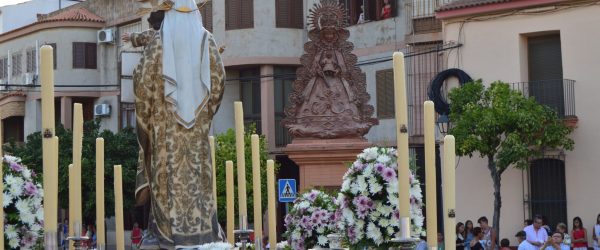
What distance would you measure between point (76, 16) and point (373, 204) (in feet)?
106

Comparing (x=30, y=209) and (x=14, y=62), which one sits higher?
(x=14, y=62)

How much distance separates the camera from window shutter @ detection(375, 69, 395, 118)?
29.5 metres

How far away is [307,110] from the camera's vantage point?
1579 cm

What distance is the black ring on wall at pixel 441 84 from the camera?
2358 cm

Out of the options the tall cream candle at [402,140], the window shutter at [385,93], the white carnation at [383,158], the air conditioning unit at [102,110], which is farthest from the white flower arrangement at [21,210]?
the air conditioning unit at [102,110]

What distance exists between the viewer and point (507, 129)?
71.2 ft

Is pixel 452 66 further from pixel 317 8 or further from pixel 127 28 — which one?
pixel 127 28

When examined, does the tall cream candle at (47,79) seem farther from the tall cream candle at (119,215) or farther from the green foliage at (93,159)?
the green foliage at (93,159)

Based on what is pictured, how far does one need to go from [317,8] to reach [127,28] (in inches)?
896

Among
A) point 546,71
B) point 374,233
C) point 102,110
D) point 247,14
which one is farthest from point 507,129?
point 102,110

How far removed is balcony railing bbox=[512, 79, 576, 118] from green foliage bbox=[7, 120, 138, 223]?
1154 cm

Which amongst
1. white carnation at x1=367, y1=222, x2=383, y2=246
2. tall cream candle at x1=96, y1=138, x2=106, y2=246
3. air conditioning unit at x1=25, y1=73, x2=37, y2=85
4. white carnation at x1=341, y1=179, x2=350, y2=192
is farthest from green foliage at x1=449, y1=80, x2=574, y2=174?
air conditioning unit at x1=25, y1=73, x2=37, y2=85

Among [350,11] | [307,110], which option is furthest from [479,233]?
[350,11]

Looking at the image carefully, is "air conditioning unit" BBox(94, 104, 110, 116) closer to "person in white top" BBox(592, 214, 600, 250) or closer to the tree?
the tree
